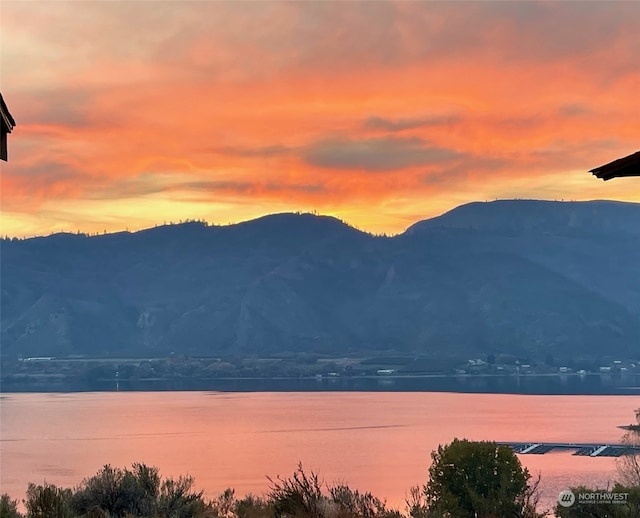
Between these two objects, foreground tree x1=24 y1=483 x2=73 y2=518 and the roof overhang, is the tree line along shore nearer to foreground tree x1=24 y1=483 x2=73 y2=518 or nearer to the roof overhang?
foreground tree x1=24 y1=483 x2=73 y2=518

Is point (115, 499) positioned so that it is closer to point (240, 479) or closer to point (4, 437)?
point (240, 479)

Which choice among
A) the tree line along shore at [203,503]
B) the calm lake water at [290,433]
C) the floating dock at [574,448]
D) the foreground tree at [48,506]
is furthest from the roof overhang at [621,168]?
the floating dock at [574,448]

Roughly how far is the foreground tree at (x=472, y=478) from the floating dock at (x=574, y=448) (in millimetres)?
49535

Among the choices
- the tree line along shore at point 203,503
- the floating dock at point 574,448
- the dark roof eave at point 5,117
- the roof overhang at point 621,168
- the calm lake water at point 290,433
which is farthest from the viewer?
the floating dock at point 574,448

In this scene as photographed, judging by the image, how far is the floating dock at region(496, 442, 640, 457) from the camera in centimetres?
7669

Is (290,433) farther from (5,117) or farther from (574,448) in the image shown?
(5,117)

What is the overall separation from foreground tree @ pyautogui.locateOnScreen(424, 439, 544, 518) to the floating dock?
163ft

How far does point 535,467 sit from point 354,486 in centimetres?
1650

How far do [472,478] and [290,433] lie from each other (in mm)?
71918

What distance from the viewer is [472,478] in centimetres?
2684

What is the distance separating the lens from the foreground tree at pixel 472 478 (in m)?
24.4

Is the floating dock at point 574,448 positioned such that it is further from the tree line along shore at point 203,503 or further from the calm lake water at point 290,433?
the tree line along shore at point 203,503

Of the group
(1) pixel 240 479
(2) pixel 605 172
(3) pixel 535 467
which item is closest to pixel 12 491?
(1) pixel 240 479

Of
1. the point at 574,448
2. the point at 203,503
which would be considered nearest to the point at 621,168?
the point at 203,503
